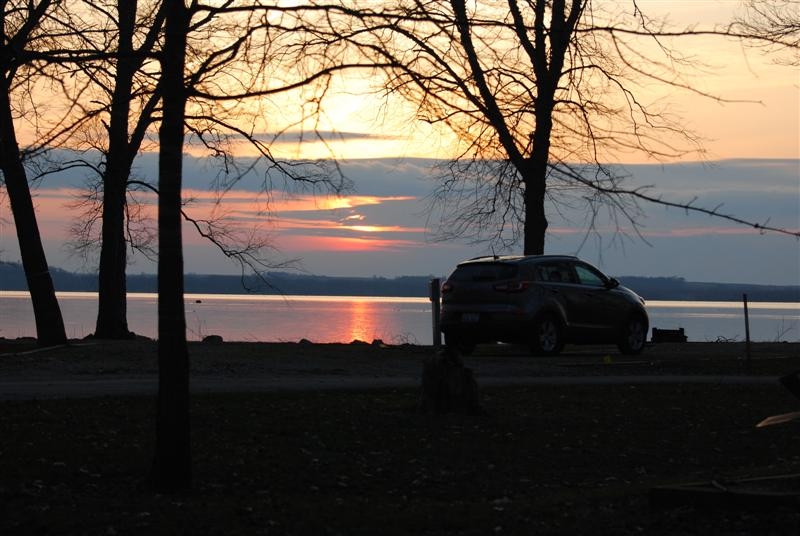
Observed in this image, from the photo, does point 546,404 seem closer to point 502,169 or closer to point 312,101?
point 312,101

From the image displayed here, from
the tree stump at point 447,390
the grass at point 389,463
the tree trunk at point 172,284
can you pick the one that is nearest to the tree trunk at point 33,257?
the grass at point 389,463

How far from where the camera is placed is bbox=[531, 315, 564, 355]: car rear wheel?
2161cm

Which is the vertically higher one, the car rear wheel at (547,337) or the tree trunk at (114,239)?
the tree trunk at (114,239)

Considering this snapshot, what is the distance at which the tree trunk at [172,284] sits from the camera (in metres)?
8.91

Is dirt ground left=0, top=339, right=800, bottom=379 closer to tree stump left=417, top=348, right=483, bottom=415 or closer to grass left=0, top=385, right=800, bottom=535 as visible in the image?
grass left=0, top=385, right=800, bottom=535

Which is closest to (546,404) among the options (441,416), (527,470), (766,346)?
(441,416)

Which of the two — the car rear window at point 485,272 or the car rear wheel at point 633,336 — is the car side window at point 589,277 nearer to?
the car rear wheel at point 633,336

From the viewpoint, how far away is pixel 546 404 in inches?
563

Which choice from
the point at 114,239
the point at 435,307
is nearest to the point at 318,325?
the point at 114,239

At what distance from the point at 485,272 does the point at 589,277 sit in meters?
2.38

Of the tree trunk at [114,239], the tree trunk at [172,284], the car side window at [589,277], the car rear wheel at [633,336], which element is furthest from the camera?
the tree trunk at [114,239]

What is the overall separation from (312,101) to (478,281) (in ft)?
43.7

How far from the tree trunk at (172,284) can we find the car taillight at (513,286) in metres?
12.7

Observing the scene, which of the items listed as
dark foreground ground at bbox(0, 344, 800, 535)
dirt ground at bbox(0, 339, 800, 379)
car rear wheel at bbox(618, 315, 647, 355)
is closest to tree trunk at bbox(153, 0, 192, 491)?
dark foreground ground at bbox(0, 344, 800, 535)
